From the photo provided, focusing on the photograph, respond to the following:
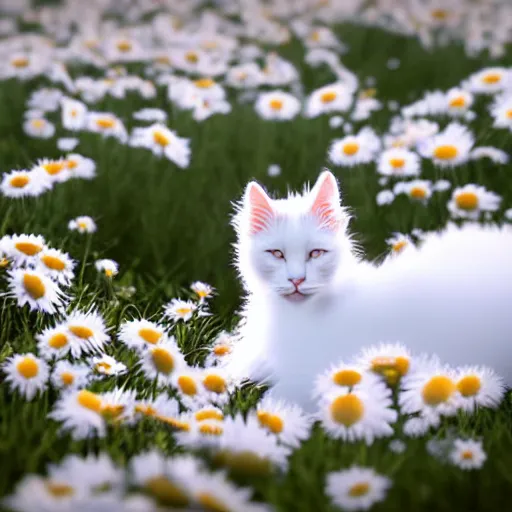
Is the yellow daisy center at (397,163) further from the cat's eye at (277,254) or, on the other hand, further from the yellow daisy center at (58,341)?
the yellow daisy center at (58,341)

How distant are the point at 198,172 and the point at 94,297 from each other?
1215 mm

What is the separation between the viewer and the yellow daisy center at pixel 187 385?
2.10m

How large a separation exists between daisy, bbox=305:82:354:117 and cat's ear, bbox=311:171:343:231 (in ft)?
6.48

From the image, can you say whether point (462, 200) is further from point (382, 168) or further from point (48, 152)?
point (48, 152)

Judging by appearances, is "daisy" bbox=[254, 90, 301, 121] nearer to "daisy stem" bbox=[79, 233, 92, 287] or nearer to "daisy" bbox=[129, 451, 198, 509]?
"daisy stem" bbox=[79, 233, 92, 287]

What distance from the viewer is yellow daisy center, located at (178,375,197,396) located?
210 centimetres

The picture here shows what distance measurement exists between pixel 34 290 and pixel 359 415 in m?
1.03

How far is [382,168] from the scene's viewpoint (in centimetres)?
351

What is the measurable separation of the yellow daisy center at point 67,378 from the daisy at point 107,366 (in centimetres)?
14

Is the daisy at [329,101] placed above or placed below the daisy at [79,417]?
above

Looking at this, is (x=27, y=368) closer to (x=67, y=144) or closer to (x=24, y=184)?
(x=24, y=184)

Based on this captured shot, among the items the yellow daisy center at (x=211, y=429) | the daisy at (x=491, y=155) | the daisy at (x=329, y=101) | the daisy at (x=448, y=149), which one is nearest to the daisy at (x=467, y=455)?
the yellow daisy center at (x=211, y=429)

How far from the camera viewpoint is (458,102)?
159 inches

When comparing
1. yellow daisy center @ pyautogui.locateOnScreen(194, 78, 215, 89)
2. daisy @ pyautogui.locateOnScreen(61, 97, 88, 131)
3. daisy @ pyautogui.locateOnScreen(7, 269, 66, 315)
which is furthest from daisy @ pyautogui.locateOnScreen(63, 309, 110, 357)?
yellow daisy center @ pyautogui.locateOnScreen(194, 78, 215, 89)
